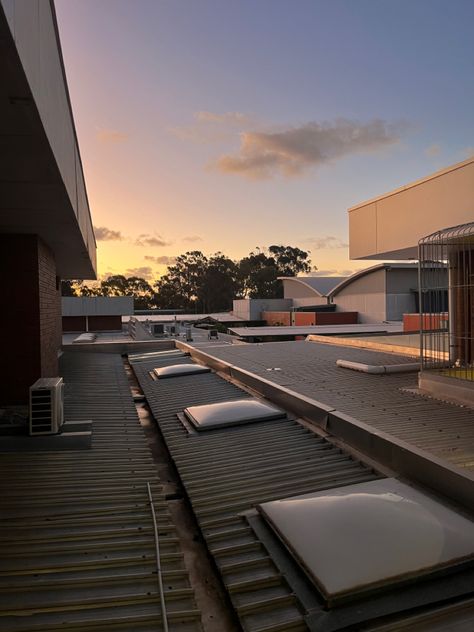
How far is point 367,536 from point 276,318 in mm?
46481

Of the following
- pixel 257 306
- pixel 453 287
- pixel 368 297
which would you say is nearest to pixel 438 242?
pixel 453 287

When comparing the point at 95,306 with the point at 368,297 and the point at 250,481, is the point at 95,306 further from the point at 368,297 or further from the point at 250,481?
the point at 250,481

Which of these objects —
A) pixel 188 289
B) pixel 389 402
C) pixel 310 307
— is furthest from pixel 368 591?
pixel 188 289

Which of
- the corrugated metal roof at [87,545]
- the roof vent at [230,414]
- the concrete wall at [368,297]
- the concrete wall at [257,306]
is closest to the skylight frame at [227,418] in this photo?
the roof vent at [230,414]

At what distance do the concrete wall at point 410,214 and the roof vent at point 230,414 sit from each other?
438cm

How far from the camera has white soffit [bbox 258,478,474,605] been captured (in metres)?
2.75

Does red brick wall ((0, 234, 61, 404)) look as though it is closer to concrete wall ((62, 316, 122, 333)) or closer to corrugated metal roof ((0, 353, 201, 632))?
corrugated metal roof ((0, 353, 201, 632))

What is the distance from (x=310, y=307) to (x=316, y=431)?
42.3 metres

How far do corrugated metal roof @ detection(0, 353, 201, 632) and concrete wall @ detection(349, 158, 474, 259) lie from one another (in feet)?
20.1

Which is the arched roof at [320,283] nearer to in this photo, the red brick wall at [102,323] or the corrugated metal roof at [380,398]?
the red brick wall at [102,323]

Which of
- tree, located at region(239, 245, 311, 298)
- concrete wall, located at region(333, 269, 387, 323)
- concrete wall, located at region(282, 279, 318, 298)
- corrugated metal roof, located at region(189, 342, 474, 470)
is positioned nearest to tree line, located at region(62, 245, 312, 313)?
tree, located at region(239, 245, 311, 298)

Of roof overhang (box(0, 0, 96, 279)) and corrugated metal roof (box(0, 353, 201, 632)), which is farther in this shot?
corrugated metal roof (box(0, 353, 201, 632))

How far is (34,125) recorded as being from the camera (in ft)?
10.5

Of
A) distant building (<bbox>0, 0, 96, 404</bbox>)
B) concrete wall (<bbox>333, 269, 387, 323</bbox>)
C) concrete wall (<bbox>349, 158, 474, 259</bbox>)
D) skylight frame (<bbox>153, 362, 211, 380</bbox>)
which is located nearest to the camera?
distant building (<bbox>0, 0, 96, 404</bbox>)
